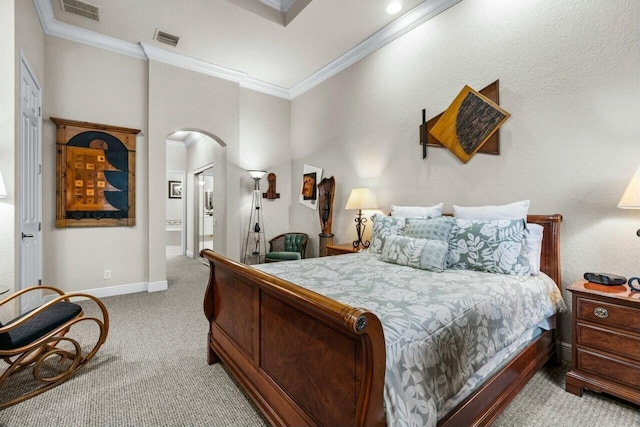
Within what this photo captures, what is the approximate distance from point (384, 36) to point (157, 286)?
14.7 ft

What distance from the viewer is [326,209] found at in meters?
4.52

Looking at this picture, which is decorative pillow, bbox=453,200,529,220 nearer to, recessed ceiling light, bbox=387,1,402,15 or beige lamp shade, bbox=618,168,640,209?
beige lamp shade, bbox=618,168,640,209

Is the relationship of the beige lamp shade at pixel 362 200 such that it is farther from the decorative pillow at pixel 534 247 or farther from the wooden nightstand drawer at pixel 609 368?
the wooden nightstand drawer at pixel 609 368

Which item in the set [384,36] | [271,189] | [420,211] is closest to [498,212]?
[420,211]

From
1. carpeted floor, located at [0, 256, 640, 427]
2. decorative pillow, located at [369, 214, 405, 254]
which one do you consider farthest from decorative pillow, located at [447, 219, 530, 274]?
carpeted floor, located at [0, 256, 640, 427]

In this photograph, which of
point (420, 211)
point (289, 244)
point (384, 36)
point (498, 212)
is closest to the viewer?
point (498, 212)

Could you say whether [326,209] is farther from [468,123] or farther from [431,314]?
[431,314]

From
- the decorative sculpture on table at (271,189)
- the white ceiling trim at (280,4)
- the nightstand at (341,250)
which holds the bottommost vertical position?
the nightstand at (341,250)

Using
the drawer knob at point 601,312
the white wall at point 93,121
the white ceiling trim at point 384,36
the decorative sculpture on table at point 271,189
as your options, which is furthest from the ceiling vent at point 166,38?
the drawer knob at point 601,312

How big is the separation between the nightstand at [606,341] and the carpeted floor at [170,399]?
0.43 ft

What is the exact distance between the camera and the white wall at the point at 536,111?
211cm

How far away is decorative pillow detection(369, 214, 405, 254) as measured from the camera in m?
2.84

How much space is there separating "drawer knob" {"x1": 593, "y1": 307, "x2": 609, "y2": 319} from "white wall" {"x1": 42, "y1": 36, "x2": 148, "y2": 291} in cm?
473

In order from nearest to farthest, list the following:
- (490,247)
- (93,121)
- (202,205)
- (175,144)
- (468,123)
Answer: (490,247) < (468,123) < (93,121) < (202,205) < (175,144)
